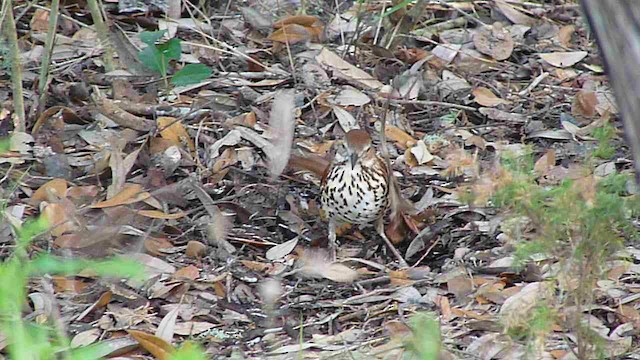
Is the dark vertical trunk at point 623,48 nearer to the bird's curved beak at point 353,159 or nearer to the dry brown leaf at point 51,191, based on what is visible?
the bird's curved beak at point 353,159

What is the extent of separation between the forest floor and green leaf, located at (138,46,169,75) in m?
0.01

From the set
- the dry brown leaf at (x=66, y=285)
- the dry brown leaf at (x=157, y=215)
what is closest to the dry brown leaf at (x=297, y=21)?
the dry brown leaf at (x=157, y=215)

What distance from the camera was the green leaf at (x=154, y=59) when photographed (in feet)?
20.6

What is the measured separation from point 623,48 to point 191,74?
4.06 meters

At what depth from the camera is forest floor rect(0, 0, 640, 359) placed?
409cm

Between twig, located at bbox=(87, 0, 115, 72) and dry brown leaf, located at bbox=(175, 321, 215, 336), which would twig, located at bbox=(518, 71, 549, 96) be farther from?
dry brown leaf, located at bbox=(175, 321, 215, 336)

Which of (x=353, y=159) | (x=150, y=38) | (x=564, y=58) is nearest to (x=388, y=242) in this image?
(x=353, y=159)

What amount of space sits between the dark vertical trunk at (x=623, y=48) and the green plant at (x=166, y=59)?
13.1 feet

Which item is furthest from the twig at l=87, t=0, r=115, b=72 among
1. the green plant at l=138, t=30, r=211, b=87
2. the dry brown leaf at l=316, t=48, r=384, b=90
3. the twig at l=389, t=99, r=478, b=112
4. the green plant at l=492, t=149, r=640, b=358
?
the green plant at l=492, t=149, r=640, b=358

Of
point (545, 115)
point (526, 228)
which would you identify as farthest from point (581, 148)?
point (526, 228)

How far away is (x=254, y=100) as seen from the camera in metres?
6.41

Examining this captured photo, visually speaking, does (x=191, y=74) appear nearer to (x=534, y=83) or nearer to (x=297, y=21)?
(x=297, y=21)

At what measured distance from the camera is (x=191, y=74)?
20.3 ft

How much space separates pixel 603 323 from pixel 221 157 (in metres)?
2.15
